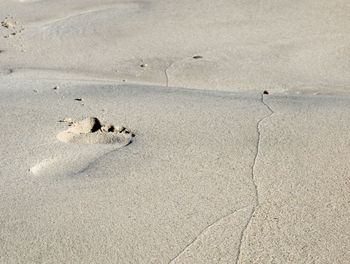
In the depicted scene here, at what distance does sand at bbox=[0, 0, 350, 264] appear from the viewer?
148 centimetres

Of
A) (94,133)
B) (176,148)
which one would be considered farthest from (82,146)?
(176,148)

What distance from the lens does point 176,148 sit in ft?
6.43

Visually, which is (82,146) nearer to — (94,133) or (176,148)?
(94,133)

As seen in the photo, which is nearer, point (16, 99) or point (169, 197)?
point (169, 197)

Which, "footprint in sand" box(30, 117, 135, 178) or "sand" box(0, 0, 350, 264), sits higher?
"footprint in sand" box(30, 117, 135, 178)

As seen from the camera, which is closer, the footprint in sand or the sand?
the sand

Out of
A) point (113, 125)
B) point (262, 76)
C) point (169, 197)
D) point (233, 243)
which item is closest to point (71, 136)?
point (113, 125)

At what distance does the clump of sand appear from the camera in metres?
2.02

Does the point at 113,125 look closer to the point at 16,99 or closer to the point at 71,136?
the point at 71,136

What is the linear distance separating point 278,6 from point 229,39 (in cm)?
71

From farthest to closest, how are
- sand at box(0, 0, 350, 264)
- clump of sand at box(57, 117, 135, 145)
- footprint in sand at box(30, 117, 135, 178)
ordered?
1. clump of sand at box(57, 117, 135, 145)
2. footprint in sand at box(30, 117, 135, 178)
3. sand at box(0, 0, 350, 264)

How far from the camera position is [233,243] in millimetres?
1472

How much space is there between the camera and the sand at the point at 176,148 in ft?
4.86

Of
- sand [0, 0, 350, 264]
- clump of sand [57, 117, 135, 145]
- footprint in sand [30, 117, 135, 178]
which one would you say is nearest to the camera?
sand [0, 0, 350, 264]
